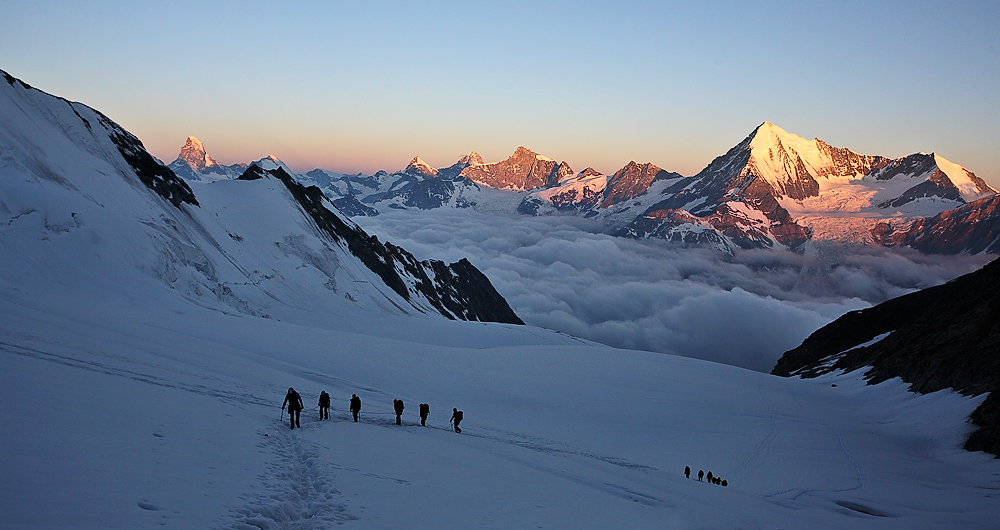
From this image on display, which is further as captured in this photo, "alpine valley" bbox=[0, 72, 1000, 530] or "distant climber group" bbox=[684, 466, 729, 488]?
"distant climber group" bbox=[684, 466, 729, 488]

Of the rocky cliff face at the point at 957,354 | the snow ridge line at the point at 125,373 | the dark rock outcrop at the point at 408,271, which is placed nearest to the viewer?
the snow ridge line at the point at 125,373

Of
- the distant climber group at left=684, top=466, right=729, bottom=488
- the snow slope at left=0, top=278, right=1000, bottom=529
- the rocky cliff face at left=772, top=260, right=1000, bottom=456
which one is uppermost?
the rocky cliff face at left=772, top=260, right=1000, bottom=456

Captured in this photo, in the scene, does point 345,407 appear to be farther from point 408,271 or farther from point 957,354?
point 408,271

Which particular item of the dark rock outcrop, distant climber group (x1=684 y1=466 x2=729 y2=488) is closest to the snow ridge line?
distant climber group (x1=684 y1=466 x2=729 y2=488)

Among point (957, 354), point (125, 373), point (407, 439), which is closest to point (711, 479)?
point (407, 439)

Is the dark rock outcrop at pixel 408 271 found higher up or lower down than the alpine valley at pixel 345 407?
higher up

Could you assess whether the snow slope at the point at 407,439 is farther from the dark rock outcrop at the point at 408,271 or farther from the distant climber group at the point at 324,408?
the dark rock outcrop at the point at 408,271

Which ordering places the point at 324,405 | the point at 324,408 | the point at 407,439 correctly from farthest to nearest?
1. the point at 324,408
2. the point at 324,405
3. the point at 407,439

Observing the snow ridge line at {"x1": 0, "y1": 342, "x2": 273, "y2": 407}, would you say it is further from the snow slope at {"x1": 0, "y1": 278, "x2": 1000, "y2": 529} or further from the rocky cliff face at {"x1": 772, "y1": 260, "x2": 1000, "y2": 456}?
the rocky cliff face at {"x1": 772, "y1": 260, "x2": 1000, "y2": 456}

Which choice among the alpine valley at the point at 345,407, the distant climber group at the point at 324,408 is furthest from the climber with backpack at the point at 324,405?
the alpine valley at the point at 345,407

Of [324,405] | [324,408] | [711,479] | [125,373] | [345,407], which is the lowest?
[711,479]

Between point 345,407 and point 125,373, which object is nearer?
point 125,373

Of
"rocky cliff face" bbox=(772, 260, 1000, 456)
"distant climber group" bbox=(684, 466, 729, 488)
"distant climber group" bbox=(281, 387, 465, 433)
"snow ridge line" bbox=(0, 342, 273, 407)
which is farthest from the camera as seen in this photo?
"rocky cliff face" bbox=(772, 260, 1000, 456)

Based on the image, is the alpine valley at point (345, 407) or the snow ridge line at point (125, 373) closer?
the alpine valley at point (345, 407)
